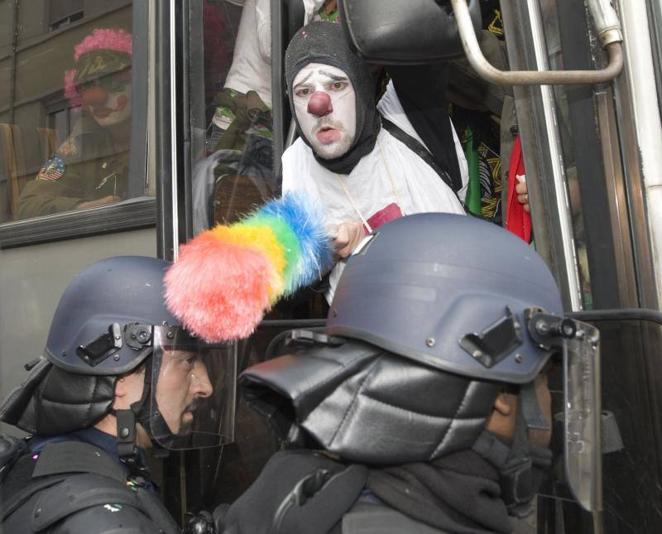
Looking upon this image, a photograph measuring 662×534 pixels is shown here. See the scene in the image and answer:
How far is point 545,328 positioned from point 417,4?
0.76 metres

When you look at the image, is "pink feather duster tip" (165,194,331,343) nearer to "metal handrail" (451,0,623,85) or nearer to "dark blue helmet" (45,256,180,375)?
"dark blue helmet" (45,256,180,375)

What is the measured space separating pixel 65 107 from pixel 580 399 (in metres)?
2.59

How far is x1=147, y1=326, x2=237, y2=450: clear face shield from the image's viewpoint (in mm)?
2375

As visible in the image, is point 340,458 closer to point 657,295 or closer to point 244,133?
point 657,295

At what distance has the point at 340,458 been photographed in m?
1.50

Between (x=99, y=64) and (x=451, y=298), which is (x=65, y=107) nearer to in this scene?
(x=99, y=64)

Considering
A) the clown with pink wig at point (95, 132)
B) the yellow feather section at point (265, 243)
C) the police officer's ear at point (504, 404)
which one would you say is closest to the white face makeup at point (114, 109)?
the clown with pink wig at point (95, 132)

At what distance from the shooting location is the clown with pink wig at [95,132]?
10.3 feet

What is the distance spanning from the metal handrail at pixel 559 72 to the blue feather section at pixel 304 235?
2.41 ft

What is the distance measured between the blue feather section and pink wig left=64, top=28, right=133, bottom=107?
1.20 meters

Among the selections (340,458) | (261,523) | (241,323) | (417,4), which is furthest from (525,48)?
(261,523)

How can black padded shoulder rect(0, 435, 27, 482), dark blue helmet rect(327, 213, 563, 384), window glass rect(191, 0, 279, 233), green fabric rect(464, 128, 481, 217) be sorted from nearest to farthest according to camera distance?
dark blue helmet rect(327, 213, 563, 384) < black padded shoulder rect(0, 435, 27, 482) < window glass rect(191, 0, 279, 233) < green fabric rect(464, 128, 481, 217)

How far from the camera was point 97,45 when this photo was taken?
3.26 m

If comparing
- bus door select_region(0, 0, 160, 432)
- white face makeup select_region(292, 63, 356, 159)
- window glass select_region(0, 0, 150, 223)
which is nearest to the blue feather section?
white face makeup select_region(292, 63, 356, 159)
